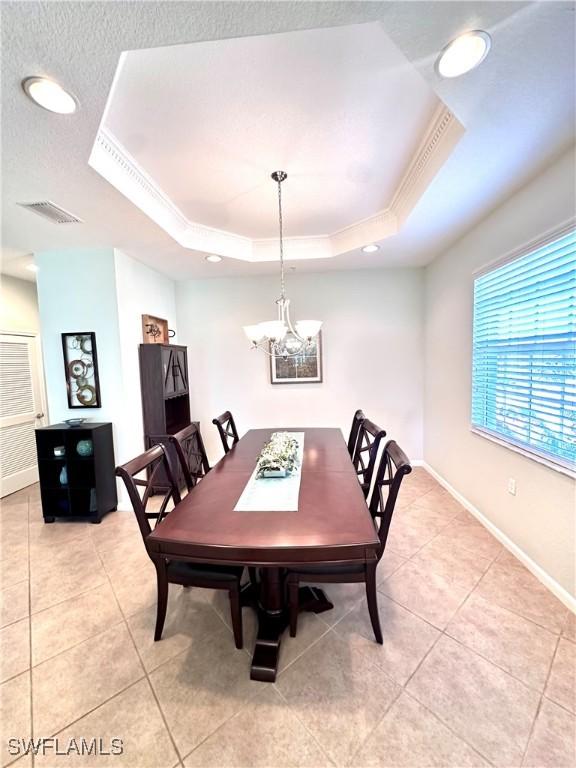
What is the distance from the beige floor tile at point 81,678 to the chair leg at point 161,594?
0.14 meters

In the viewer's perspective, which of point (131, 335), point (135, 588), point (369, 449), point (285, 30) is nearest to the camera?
point (285, 30)

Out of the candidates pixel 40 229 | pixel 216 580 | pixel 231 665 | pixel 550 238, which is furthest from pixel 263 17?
pixel 231 665

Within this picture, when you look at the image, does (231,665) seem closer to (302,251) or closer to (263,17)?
(263,17)

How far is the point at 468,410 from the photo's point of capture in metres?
2.88

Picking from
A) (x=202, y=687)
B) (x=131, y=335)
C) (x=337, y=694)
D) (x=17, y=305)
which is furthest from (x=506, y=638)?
(x=17, y=305)

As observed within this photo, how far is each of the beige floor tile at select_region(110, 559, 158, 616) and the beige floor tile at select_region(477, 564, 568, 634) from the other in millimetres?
2078

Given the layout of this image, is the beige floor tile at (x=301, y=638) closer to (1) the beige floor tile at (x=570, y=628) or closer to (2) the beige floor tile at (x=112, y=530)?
(1) the beige floor tile at (x=570, y=628)

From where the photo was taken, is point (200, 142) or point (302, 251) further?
point (302, 251)

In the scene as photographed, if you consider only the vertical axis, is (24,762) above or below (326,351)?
below

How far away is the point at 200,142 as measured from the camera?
1744 millimetres

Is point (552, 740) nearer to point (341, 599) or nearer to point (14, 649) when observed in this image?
point (341, 599)

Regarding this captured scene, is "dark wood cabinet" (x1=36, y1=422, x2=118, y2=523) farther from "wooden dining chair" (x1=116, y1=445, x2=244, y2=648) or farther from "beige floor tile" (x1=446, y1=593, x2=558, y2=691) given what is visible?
"beige floor tile" (x1=446, y1=593, x2=558, y2=691)

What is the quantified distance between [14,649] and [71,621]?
247 millimetres

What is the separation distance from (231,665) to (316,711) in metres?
0.44
